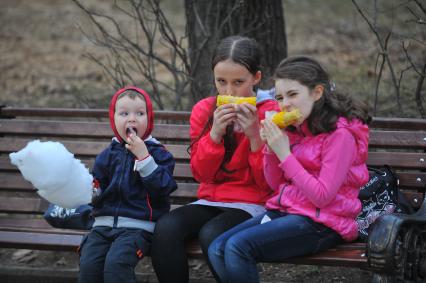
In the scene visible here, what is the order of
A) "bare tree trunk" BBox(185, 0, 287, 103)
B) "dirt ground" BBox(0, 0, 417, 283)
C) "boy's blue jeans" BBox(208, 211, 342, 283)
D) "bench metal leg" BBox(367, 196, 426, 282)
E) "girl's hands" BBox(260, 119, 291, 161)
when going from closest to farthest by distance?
"bench metal leg" BBox(367, 196, 426, 282) → "boy's blue jeans" BBox(208, 211, 342, 283) → "girl's hands" BBox(260, 119, 291, 161) → "dirt ground" BBox(0, 0, 417, 283) → "bare tree trunk" BBox(185, 0, 287, 103)

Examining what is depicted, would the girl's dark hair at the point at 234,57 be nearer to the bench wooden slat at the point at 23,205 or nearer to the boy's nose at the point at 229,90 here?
the boy's nose at the point at 229,90

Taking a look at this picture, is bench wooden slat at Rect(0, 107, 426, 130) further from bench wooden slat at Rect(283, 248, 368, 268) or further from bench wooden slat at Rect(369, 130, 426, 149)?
bench wooden slat at Rect(283, 248, 368, 268)

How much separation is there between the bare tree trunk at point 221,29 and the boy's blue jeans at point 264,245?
191cm

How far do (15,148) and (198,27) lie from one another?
65.2 inches

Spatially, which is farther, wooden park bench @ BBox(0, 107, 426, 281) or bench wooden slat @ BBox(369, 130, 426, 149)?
bench wooden slat @ BBox(369, 130, 426, 149)

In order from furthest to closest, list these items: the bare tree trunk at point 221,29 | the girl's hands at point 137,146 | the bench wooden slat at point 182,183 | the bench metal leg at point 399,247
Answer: the bare tree trunk at point 221,29 → the bench wooden slat at point 182,183 → the girl's hands at point 137,146 → the bench metal leg at point 399,247

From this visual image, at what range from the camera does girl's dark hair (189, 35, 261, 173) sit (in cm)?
355

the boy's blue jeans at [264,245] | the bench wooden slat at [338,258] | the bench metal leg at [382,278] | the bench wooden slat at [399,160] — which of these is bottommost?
the bench metal leg at [382,278]

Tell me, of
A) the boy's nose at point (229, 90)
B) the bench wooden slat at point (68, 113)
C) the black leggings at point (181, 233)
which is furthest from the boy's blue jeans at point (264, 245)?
the bench wooden slat at point (68, 113)

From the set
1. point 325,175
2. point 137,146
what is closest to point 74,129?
point 137,146

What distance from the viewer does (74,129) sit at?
14.6 feet

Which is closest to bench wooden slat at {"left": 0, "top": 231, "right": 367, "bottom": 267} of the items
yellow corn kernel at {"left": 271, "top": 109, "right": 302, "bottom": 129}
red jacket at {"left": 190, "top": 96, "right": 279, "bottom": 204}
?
red jacket at {"left": 190, "top": 96, "right": 279, "bottom": 204}

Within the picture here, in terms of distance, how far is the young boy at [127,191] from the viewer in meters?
3.41

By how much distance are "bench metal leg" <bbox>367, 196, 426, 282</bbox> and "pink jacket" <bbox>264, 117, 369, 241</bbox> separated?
227 mm
